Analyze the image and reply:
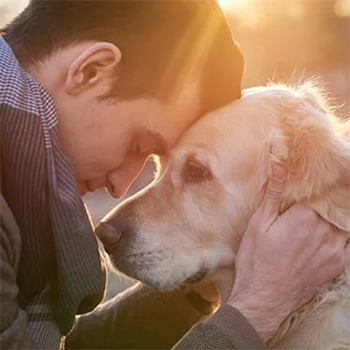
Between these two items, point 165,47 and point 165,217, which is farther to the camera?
point 165,217

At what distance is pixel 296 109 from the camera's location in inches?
82.7

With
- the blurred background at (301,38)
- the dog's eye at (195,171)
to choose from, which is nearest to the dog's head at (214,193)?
the dog's eye at (195,171)

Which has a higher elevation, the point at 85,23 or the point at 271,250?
the point at 85,23

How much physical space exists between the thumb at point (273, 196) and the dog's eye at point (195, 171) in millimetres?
187

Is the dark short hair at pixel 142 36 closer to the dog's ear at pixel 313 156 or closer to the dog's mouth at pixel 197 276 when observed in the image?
the dog's ear at pixel 313 156

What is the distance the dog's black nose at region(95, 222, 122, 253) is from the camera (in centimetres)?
208

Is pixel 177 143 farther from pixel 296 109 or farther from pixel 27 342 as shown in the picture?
pixel 27 342

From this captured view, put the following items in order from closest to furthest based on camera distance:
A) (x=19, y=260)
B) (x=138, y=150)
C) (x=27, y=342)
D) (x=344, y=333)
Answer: (x=27, y=342) → (x=19, y=260) → (x=344, y=333) → (x=138, y=150)

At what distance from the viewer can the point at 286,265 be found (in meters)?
1.92

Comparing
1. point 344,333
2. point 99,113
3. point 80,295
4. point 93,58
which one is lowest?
point 344,333

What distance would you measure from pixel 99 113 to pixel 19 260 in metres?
0.41

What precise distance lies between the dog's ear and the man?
0.15ft

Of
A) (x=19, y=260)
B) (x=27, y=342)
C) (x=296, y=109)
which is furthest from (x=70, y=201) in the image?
(x=296, y=109)

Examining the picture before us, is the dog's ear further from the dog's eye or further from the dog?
the dog's eye
